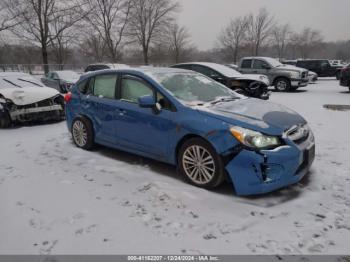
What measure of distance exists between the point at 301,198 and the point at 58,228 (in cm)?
275

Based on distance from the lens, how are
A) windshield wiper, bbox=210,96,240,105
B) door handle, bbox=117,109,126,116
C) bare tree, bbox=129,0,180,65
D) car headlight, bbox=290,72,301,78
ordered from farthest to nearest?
1. bare tree, bbox=129,0,180,65
2. car headlight, bbox=290,72,301,78
3. door handle, bbox=117,109,126,116
4. windshield wiper, bbox=210,96,240,105

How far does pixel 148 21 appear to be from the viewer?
3828 cm

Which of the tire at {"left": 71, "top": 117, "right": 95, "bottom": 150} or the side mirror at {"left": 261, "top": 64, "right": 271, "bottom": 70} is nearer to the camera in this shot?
the tire at {"left": 71, "top": 117, "right": 95, "bottom": 150}

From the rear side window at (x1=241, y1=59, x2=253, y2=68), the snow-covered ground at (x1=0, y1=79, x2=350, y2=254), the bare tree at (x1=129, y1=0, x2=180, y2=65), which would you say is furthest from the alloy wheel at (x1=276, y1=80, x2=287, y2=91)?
the bare tree at (x1=129, y1=0, x2=180, y2=65)

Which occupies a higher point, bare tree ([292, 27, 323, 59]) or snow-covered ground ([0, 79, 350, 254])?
bare tree ([292, 27, 323, 59])

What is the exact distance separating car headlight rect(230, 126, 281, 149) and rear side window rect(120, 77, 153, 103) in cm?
152

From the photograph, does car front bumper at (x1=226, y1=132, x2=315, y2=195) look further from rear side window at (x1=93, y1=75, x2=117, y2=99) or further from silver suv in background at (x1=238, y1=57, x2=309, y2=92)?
silver suv in background at (x1=238, y1=57, x2=309, y2=92)

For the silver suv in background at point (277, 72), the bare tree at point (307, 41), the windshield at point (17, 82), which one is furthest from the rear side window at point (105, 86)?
the bare tree at point (307, 41)

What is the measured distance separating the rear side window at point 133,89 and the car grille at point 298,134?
198cm

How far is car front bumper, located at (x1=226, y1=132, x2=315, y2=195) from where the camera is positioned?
3385 millimetres

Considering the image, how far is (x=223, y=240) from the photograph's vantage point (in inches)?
111

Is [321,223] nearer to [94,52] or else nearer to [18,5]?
[18,5]

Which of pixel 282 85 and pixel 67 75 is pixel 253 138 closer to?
pixel 282 85

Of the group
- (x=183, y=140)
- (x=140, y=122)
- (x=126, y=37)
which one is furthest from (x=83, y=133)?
(x=126, y=37)
